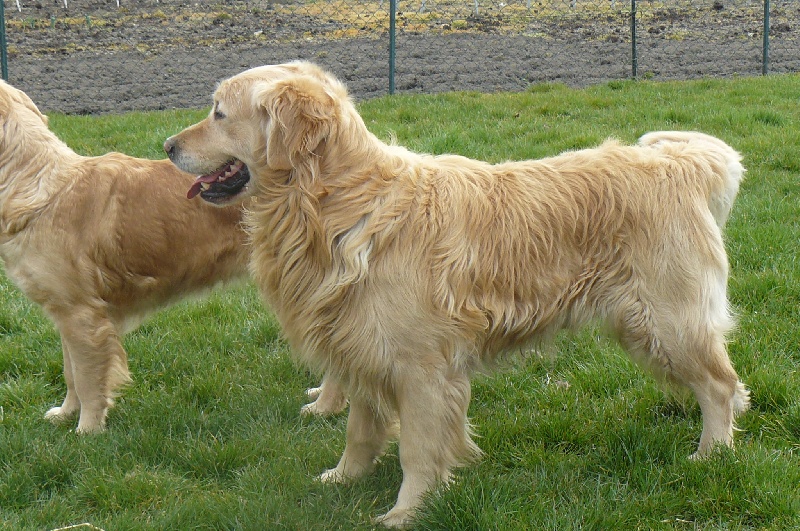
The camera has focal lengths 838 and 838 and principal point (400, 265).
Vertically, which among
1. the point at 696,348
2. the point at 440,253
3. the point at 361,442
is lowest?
the point at 361,442

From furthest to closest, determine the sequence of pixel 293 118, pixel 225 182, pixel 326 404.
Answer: pixel 326 404 → pixel 225 182 → pixel 293 118

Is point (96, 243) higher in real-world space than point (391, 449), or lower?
higher

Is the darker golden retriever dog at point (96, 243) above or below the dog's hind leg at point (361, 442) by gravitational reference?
above

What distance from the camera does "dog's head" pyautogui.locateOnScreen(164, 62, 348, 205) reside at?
3209 millimetres

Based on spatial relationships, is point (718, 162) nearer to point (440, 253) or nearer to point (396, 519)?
point (440, 253)

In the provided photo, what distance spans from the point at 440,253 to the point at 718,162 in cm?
138

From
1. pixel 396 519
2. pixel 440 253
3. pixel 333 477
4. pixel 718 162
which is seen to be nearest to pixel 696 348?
pixel 718 162

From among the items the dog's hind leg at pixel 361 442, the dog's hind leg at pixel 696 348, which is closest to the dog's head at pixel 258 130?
the dog's hind leg at pixel 361 442

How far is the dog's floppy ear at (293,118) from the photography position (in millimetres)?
3193

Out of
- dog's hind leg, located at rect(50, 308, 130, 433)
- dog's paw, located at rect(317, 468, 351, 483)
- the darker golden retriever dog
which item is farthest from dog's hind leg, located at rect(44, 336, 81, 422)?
dog's paw, located at rect(317, 468, 351, 483)

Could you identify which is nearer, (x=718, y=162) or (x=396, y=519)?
(x=396, y=519)

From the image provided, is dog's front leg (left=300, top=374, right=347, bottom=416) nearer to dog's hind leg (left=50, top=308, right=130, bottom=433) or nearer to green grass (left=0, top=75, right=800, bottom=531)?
green grass (left=0, top=75, right=800, bottom=531)

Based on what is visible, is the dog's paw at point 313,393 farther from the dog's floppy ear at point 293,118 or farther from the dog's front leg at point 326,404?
the dog's floppy ear at point 293,118

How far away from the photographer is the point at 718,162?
3727 mm
